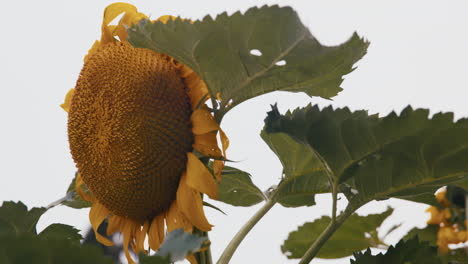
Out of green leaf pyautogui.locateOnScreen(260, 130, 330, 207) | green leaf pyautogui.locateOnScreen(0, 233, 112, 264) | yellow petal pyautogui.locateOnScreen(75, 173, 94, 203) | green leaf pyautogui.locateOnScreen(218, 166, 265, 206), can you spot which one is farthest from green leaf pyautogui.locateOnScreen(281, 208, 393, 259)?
green leaf pyautogui.locateOnScreen(0, 233, 112, 264)

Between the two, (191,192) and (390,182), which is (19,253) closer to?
(191,192)

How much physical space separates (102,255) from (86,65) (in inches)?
17.2

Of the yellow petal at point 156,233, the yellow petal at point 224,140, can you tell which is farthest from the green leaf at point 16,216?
the yellow petal at point 224,140

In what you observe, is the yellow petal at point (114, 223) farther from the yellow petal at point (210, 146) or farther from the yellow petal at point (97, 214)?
the yellow petal at point (210, 146)

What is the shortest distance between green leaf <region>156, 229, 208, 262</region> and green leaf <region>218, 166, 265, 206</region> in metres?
0.38

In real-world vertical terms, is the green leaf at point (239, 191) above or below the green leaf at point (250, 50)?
below

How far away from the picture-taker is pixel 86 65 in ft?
2.51

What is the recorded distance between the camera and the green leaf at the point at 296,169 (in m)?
0.78

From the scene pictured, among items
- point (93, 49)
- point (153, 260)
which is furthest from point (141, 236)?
point (153, 260)

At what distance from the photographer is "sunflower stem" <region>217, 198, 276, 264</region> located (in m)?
0.71

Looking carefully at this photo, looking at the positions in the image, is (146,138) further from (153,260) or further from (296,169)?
(153,260)

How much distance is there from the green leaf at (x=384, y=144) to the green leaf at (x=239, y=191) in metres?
0.20

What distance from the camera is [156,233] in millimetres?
737

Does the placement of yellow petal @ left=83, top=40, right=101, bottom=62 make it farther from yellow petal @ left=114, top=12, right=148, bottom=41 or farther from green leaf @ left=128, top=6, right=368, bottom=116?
green leaf @ left=128, top=6, right=368, bottom=116
